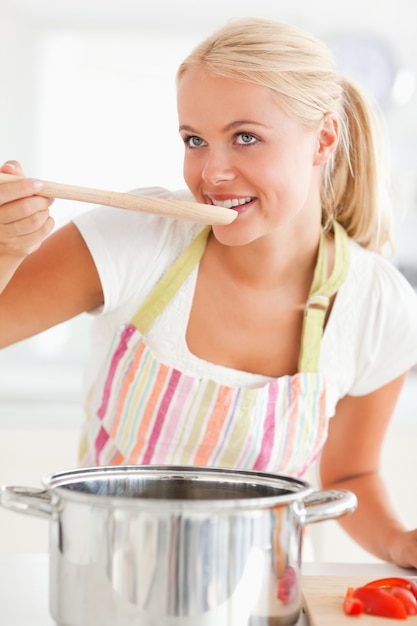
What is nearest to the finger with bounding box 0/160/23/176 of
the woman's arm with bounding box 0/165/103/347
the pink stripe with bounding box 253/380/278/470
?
the woman's arm with bounding box 0/165/103/347

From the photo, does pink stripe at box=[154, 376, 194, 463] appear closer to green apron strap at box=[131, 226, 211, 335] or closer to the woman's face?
green apron strap at box=[131, 226, 211, 335]

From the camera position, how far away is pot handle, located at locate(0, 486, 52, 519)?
26.9 inches

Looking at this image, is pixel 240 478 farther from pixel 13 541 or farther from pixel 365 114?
pixel 13 541

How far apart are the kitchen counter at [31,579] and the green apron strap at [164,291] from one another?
0.39 m

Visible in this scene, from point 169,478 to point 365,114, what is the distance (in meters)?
0.78

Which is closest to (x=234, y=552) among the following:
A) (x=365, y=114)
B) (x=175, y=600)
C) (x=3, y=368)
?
(x=175, y=600)

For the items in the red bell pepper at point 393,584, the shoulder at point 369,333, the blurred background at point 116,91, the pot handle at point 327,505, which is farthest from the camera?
the blurred background at point 116,91

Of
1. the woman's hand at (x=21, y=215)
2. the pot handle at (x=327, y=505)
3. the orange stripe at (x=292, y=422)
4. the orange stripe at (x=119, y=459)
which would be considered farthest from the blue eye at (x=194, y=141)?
the pot handle at (x=327, y=505)

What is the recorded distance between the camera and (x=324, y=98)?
125cm

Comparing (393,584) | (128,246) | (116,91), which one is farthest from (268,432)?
(116,91)

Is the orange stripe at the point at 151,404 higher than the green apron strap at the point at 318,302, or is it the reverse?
the green apron strap at the point at 318,302

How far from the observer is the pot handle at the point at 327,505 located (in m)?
0.72

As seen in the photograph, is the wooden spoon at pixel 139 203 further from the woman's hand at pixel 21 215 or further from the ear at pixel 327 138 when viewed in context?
the ear at pixel 327 138

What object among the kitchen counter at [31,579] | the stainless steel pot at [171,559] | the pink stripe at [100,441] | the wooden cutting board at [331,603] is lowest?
the kitchen counter at [31,579]
